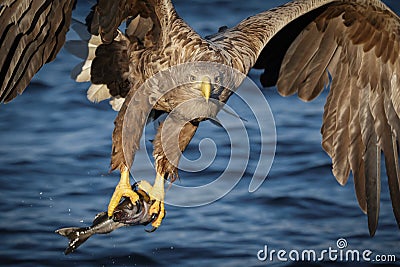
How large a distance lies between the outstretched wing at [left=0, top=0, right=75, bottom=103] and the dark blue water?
88.7 inches

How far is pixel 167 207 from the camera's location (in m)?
8.59

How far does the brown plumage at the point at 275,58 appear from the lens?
20.2 feet

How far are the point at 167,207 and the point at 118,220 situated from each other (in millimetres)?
1716

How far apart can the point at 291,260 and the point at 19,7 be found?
3047mm

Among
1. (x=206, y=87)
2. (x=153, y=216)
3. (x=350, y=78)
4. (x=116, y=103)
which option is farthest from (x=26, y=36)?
(x=350, y=78)

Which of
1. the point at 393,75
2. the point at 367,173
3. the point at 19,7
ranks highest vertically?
the point at 19,7

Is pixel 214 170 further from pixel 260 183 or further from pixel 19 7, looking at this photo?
pixel 19 7

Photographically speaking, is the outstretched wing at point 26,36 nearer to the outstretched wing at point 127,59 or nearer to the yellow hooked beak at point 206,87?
the outstretched wing at point 127,59

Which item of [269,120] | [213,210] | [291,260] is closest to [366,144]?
[291,260]

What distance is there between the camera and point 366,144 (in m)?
7.38

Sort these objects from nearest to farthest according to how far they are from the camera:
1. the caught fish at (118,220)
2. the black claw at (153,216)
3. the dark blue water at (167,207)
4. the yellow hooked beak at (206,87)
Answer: the yellow hooked beak at (206,87)
the caught fish at (118,220)
the black claw at (153,216)
the dark blue water at (167,207)

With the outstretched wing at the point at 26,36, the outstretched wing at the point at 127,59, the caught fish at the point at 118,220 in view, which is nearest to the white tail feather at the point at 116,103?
the outstretched wing at the point at 127,59

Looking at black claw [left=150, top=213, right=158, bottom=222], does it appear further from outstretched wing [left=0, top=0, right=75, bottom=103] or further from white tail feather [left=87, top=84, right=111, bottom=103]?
outstretched wing [left=0, top=0, right=75, bottom=103]

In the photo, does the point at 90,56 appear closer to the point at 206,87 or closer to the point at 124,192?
the point at 124,192
